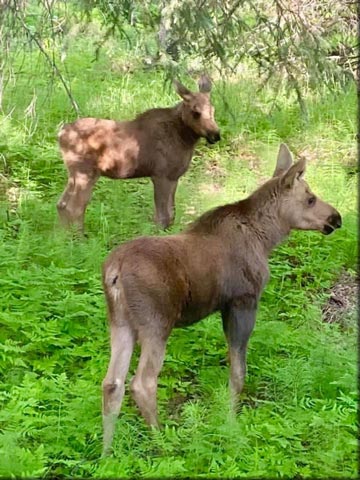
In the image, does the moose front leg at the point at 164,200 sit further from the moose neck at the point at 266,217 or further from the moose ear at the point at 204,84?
the moose neck at the point at 266,217

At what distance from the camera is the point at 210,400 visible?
23.9ft

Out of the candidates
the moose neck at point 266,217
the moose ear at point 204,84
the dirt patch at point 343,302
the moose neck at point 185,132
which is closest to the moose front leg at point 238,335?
the moose neck at point 266,217

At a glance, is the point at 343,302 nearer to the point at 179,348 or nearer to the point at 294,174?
the point at 294,174

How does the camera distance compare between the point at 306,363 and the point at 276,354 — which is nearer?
the point at 306,363

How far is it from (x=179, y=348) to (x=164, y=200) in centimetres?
369

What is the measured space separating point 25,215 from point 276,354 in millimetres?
4551

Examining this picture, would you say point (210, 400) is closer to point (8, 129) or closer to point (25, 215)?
point (25, 215)

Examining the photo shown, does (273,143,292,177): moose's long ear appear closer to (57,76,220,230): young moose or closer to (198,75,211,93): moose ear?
(57,76,220,230): young moose

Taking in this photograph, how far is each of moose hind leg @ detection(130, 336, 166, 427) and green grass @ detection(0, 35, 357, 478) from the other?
0.51 feet

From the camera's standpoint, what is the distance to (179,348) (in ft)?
27.1

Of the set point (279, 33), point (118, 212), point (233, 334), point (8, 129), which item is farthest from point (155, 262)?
point (8, 129)

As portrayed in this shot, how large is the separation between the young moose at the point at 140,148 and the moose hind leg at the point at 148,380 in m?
4.64

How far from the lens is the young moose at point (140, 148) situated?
448 inches

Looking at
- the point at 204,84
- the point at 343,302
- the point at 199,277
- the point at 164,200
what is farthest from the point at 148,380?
the point at 204,84
